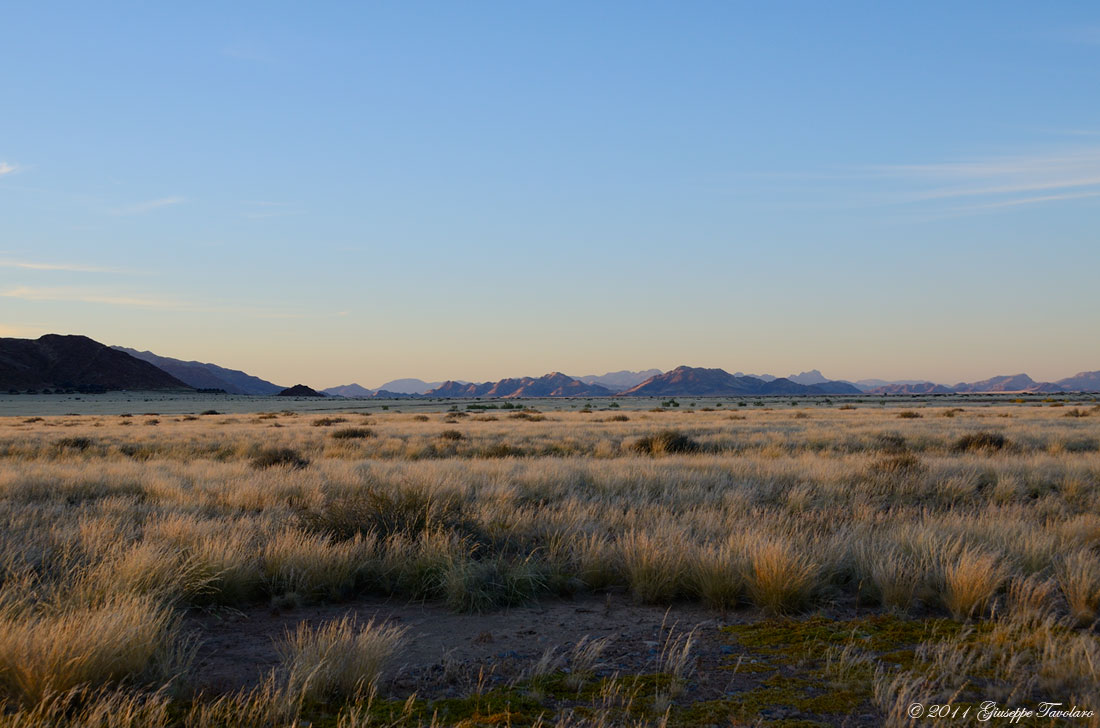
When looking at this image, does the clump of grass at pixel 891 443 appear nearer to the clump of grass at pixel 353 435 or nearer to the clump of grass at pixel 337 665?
the clump of grass at pixel 353 435

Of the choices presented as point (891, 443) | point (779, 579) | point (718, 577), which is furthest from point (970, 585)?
point (891, 443)

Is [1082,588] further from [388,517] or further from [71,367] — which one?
[71,367]

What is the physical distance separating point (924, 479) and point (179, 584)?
11.3 meters

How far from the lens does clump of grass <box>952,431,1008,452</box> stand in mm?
18516

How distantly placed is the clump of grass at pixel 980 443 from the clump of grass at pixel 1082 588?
45.5 ft

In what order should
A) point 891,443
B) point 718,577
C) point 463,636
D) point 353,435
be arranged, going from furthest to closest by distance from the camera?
point 353,435 < point 891,443 < point 718,577 < point 463,636

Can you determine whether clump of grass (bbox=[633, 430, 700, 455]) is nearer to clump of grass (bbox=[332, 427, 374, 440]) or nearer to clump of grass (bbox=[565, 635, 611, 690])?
clump of grass (bbox=[332, 427, 374, 440])

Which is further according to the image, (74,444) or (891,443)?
(74,444)

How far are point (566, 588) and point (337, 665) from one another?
2.70 m

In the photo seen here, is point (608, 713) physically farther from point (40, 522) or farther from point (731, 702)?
point (40, 522)

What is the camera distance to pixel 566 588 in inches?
248

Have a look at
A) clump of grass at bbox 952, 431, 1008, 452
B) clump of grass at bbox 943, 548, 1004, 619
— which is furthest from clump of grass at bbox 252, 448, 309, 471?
clump of grass at bbox 952, 431, 1008, 452

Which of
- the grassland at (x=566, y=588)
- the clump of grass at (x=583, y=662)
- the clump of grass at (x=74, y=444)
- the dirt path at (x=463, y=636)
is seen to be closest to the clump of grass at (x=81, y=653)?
the grassland at (x=566, y=588)

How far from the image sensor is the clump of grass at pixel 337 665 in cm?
379
